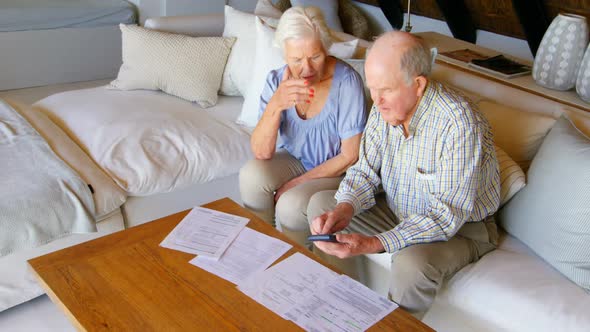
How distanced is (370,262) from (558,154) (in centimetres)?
66

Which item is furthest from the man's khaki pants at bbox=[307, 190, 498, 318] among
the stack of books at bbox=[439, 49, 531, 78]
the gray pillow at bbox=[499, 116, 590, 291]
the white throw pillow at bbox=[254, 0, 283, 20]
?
the white throw pillow at bbox=[254, 0, 283, 20]

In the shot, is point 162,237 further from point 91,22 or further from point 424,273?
point 91,22

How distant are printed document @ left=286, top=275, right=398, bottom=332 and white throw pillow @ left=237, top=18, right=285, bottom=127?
1.22m

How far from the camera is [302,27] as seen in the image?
192 centimetres

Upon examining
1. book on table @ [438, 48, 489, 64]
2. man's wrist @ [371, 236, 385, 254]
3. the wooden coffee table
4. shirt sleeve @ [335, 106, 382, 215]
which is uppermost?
book on table @ [438, 48, 489, 64]

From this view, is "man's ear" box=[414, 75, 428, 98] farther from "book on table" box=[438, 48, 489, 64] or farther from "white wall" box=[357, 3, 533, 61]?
"white wall" box=[357, 3, 533, 61]

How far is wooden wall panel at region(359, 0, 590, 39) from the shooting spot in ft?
10.1

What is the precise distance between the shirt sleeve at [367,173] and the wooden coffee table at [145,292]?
29 cm

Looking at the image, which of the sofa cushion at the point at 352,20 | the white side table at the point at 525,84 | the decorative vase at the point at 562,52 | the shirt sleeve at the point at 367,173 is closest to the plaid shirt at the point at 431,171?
the shirt sleeve at the point at 367,173

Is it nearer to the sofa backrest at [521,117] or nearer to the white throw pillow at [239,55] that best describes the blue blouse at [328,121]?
the sofa backrest at [521,117]

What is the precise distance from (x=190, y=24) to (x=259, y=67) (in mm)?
673

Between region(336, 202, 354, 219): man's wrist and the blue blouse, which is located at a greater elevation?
the blue blouse

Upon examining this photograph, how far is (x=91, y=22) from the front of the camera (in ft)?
13.7

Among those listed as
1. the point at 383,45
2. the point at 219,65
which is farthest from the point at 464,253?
the point at 219,65
